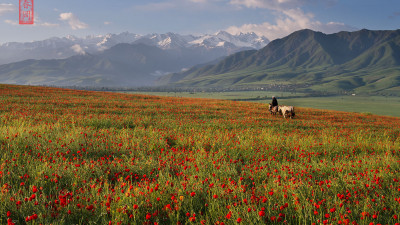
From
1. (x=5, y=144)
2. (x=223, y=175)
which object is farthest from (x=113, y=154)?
(x=223, y=175)

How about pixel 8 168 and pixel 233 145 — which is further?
pixel 233 145

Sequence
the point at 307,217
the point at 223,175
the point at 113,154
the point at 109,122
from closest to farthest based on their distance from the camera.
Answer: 1. the point at 307,217
2. the point at 223,175
3. the point at 113,154
4. the point at 109,122

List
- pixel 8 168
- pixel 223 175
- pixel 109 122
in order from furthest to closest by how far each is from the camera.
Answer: pixel 109 122, pixel 223 175, pixel 8 168

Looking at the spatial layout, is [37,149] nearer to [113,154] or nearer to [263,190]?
[113,154]

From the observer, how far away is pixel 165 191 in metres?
5.64

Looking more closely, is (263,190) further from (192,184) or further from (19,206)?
(19,206)

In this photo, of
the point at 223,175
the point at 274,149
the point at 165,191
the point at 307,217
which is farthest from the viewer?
the point at 274,149

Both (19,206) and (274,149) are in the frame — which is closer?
(19,206)

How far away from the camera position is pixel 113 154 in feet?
32.1

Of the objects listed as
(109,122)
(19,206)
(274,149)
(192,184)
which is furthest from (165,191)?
(109,122)

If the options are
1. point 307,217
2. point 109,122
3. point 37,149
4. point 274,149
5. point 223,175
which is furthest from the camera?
point 109,122

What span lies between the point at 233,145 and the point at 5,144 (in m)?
9.21

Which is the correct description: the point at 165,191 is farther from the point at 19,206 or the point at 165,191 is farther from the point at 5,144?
the point at 5,144

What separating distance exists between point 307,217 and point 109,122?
16.0 m
